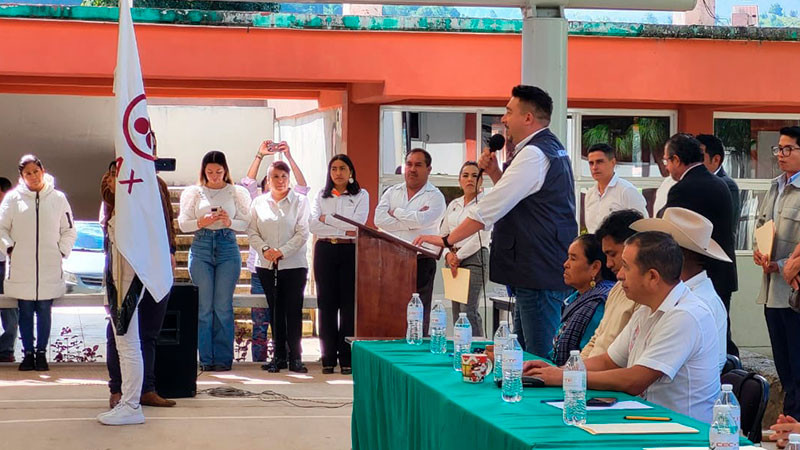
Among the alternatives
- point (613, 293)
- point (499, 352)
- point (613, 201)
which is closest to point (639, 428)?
point (499, 352)

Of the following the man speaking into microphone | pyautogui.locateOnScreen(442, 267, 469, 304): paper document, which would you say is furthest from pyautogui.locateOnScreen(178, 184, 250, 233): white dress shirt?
the man speaking into microphone

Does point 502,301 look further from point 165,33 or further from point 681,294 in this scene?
point 681,294

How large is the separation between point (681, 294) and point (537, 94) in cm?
206

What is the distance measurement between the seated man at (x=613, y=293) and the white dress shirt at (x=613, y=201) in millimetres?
3548

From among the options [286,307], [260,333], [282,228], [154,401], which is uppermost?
[282,228]

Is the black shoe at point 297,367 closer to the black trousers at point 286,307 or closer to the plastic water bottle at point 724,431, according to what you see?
the black trousers at point 286,307

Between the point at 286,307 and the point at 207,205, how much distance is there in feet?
3.20

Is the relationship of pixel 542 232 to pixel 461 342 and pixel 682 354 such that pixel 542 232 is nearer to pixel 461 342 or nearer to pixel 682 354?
pixel 461 342

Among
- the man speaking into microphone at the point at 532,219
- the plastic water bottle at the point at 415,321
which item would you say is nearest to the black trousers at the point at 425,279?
the man speaking into microphone at the point at 532,219

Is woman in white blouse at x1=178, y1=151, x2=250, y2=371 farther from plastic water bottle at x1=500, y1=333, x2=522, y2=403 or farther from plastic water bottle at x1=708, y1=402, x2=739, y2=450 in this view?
plastic water bottle at x1=708, y1=402, x2=739, y2=450

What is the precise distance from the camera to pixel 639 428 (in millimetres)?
3439

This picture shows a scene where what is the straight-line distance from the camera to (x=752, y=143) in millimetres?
12406

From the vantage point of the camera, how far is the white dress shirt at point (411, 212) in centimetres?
903

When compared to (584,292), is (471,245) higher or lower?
higher
